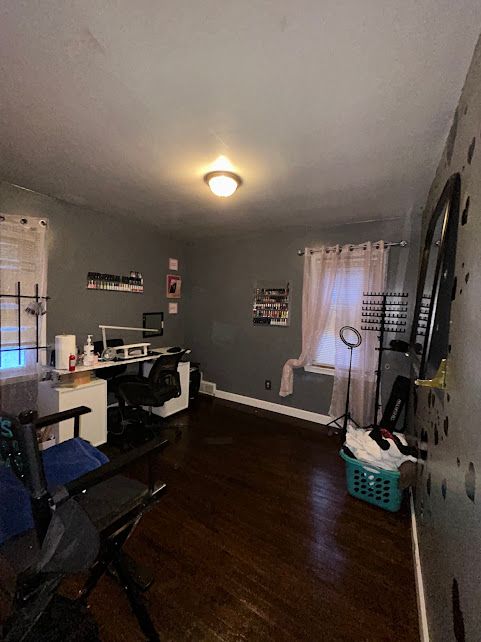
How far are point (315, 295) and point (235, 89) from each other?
2.41 meters

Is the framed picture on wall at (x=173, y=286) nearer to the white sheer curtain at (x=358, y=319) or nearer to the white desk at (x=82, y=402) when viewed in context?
the white desk at (x=82, y=402)

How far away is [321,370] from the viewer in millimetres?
3414

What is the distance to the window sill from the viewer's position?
132 inches

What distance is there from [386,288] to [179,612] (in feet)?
9.91

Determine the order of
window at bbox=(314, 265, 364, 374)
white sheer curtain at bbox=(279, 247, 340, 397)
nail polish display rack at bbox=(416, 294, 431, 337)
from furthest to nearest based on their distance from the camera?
white sheer curtain at bbox=(279, 247, 340, 397) → window at bbox=(314, 265, 364, 374) → nail polish display rack at bbox=(416, 294, 431, 337)

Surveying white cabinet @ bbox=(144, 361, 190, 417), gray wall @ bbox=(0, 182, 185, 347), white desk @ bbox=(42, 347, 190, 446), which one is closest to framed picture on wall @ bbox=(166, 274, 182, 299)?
gray wall @ bbox=(0, 182, 185, 347)

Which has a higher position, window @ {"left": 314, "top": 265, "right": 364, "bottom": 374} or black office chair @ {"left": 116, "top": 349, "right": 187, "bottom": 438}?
window @ {"left": 314, "top": 265, "right": 364, "bottom": 374}

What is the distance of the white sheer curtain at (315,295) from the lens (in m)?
3.25

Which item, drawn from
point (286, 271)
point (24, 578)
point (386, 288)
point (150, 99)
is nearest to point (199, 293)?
point (286, 271)

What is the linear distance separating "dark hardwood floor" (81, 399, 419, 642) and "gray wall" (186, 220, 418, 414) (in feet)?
4.23

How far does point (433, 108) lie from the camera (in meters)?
1.34

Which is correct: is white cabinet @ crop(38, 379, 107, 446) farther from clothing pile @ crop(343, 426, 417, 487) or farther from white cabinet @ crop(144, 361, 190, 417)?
clothing pile @ crop(343, 426, 417, 487)

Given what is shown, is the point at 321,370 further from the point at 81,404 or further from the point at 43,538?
the point at 43,538

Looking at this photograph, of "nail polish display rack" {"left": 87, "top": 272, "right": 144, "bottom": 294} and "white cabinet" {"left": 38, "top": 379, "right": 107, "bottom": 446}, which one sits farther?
"nail polish display rack" {"left": 87, "top": 272, "right": 144, "bottom": 294}
